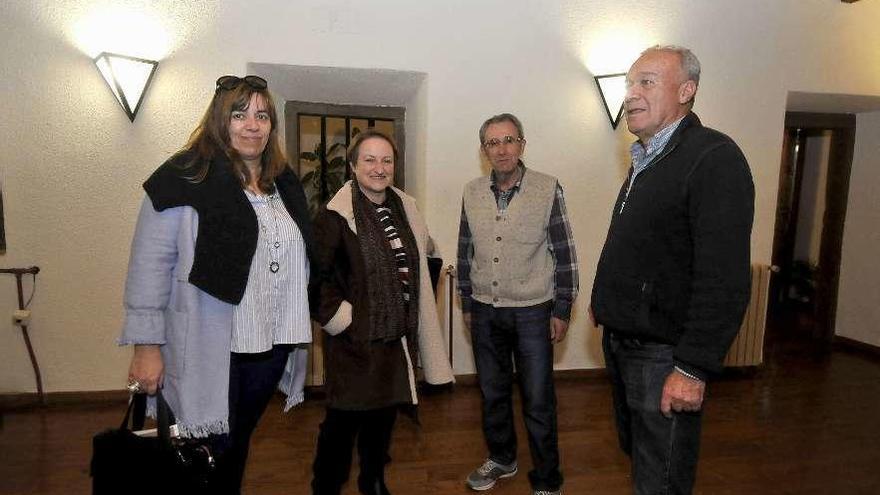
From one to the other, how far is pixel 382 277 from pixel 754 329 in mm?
3196

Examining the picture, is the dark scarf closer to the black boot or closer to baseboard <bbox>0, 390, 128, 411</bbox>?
the black boot

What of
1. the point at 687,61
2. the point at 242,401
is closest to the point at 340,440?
the point at 242,401

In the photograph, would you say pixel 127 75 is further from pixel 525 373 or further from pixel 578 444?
pixel 578 444

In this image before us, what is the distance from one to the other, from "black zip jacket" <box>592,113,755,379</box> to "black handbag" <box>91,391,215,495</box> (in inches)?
45.3

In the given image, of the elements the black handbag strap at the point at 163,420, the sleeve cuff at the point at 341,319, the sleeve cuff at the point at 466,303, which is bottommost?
the black handbag strap at the point at 163,420

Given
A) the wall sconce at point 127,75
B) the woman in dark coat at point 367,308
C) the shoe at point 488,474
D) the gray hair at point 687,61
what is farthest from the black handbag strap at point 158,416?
the wall sconce at point 127,75

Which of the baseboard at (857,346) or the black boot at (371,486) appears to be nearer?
the black boot at (371,486)

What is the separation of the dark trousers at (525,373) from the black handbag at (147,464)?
1.18 meters

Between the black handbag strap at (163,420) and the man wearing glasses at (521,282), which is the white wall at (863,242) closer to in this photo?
the man wearing glasses at (521,282)

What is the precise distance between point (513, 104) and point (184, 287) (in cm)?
249

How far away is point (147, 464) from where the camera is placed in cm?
130

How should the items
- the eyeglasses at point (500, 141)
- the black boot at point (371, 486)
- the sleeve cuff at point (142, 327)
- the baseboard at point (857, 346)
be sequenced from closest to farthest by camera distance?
the sleeve cuff at point (142, 327) → the black boot at point (371, 486) → the eyeglasses at point (500, 141) → the baseboard at point (857, 346)

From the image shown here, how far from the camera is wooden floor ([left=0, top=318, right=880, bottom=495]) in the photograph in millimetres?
2387

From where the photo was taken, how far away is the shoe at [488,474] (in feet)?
7.57
